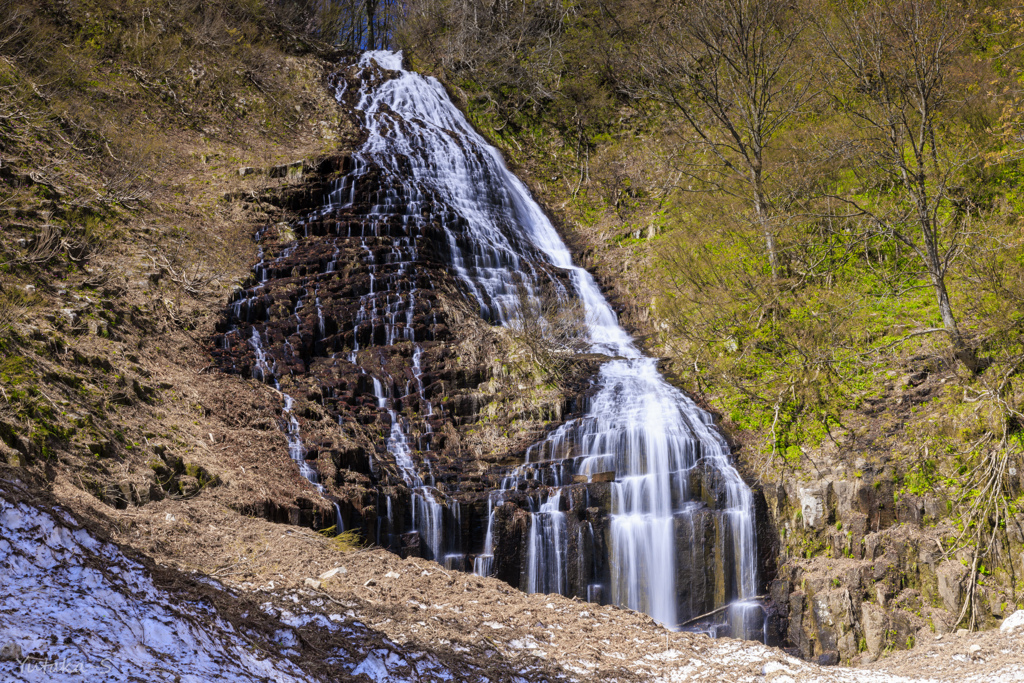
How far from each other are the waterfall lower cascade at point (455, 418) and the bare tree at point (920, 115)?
14.3ft

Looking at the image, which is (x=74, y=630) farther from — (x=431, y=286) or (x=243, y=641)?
(x=431, y=286)

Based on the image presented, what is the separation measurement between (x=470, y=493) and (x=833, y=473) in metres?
5.52

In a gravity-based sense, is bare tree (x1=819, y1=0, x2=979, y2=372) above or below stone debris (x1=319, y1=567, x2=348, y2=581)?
above

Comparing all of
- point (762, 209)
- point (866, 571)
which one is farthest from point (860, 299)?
point (866, 571)

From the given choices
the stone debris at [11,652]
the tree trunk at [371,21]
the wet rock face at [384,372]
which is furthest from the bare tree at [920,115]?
the tree trunk at [371,21]

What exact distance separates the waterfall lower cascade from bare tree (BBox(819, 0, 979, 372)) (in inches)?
172

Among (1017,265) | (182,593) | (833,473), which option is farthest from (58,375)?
(1017,265)

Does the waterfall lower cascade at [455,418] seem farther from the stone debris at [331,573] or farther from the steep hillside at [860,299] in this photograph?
the stone debris at [331,573]

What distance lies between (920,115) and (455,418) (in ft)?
32.9

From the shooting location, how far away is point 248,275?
13.6 m

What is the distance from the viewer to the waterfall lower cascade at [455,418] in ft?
31.2

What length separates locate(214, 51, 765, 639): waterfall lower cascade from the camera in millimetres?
9508

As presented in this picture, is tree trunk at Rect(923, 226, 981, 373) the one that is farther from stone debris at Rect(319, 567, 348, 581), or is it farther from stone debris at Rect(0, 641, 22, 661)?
stone debris at Rect(0, 641, 22, 661)

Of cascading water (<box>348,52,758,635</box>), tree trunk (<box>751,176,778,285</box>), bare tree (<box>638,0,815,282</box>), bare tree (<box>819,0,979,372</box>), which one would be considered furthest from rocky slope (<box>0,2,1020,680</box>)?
bare tree (<box>638,0,815,282</box>)
